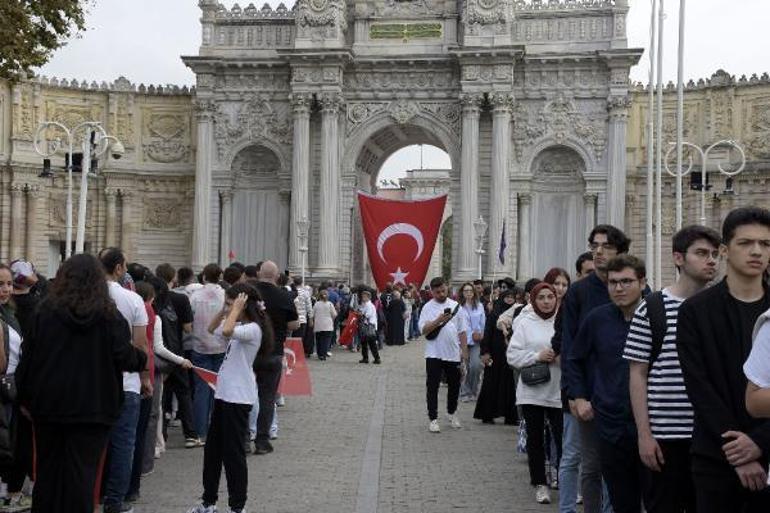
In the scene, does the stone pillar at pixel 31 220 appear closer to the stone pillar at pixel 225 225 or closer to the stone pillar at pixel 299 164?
the stone pillar at pixel 225 225

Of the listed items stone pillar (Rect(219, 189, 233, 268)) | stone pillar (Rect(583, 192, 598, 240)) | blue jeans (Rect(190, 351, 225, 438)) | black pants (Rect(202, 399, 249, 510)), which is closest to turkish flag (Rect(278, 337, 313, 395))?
blue jeans (Rect(190, 351, 225, 438))

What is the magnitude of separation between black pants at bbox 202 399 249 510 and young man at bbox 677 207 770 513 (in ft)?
15.7

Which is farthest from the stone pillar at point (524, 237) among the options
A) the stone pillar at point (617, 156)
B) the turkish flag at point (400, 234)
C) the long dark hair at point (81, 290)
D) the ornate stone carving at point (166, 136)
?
the long dark hair at point (81, 290)

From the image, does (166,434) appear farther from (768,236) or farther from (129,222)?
(129,222)

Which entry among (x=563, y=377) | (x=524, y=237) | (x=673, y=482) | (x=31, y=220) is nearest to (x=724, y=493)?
(x=673, y=482)

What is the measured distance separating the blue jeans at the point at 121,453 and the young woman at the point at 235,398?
63 centimetres

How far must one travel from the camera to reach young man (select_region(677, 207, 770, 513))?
5.33 m

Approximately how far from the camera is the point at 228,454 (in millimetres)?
9438

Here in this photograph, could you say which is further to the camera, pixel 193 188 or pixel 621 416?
pixel 193 188

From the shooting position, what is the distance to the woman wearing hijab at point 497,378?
16703 mm

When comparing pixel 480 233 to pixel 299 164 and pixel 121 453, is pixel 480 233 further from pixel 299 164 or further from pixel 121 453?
pixel 121 453

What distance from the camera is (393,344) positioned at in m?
37.5

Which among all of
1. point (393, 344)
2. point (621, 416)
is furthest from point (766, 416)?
point (393, 344)

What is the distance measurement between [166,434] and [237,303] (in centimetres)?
579
